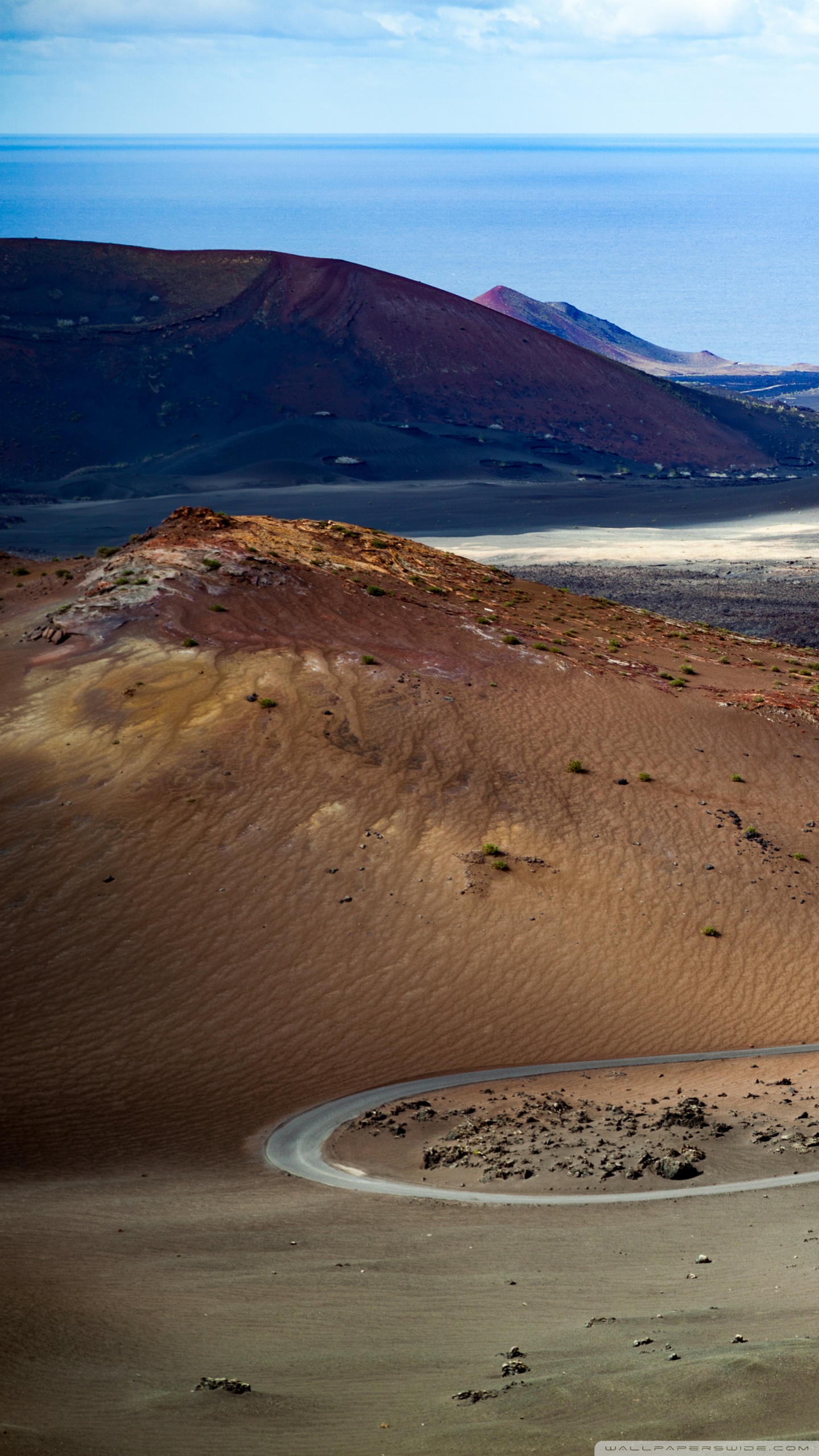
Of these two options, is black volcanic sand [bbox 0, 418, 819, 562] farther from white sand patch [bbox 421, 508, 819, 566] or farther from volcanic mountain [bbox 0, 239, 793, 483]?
volcanic mountain [bbox 0, 239, 793, 483]

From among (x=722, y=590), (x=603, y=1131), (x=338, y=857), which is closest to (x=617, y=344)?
(x=722, y=590)

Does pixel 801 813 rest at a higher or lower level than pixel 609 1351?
higher

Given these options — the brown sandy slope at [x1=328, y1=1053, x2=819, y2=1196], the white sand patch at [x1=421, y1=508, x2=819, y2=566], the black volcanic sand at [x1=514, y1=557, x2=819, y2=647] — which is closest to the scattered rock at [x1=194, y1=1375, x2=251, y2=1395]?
the brown sandy slope at [x1=328, y1=1053, x2=819, y2=1196]

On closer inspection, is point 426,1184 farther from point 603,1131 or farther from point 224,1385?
point 224,1385

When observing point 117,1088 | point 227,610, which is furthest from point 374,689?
point 117,1088

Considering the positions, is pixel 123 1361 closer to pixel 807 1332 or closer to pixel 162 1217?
pixel 162 1217

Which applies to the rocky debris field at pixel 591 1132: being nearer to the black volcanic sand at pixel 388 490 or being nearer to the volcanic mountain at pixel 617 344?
the black volcanic sand at pixel 388 490
